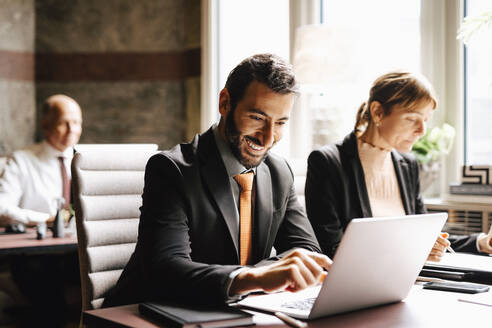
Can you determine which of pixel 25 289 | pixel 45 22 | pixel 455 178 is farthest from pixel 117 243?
pixel 45 22

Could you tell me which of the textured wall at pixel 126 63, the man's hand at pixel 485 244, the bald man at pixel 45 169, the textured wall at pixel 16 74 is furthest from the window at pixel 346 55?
the textured wall at pixel 16 74

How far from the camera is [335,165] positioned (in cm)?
237

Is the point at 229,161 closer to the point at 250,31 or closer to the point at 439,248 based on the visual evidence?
the point at 439,248

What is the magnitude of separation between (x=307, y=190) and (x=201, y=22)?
10.8ft

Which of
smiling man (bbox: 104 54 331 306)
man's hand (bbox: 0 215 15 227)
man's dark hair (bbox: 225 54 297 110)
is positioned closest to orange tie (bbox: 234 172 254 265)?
smiling man (bbox: 104 54 331 306)

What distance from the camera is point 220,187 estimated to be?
1.68 m

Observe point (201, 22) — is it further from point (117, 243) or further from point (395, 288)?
point (395, 288)

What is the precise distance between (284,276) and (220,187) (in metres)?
0.49

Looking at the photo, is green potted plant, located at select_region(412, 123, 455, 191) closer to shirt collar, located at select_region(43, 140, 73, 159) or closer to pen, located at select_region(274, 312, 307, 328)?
shirt collar, located at select_region(43, 140, 73, 159)

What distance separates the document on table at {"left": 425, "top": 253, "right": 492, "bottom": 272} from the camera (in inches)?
67.6

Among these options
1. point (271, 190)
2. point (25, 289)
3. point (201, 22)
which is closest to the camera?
point (271, 190)

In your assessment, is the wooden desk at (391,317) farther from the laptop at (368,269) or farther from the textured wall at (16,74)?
the textured wall at (16,74)

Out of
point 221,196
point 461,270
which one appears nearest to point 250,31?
point 221,196

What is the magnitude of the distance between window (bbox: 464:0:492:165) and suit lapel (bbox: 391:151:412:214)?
1.30 m
